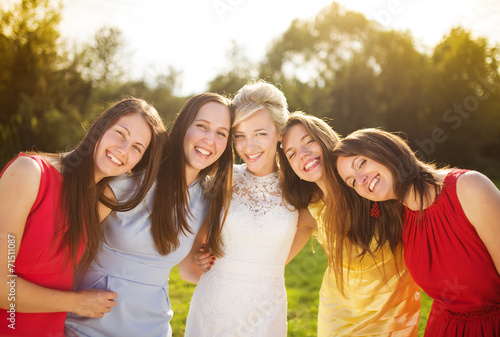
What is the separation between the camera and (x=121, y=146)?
2.69m

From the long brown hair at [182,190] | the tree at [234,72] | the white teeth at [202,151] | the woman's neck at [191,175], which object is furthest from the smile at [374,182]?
the tree at [234,72]

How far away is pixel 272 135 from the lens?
3.62 meters

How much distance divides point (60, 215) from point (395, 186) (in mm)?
2489

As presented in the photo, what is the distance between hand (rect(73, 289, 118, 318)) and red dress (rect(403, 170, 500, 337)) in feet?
7.89

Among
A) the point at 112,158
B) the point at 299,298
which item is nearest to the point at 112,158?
the point at 112,158

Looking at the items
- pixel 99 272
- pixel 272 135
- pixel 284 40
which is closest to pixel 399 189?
pixel 272 135

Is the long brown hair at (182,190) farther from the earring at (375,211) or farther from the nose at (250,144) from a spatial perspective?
the earring at (375,211)

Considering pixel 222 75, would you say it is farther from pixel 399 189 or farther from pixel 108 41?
pixel 399 189

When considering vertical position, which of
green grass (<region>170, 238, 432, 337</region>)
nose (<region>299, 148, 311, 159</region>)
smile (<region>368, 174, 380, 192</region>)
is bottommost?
green grass (<region>170, 238, 432, 337</region>)

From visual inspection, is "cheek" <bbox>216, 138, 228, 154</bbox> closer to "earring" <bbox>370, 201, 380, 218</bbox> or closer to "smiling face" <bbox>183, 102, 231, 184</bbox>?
"smiling face" <bbox>183, 102, 231, 184</bbox>

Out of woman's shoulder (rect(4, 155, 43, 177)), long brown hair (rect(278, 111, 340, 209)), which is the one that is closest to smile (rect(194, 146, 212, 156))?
long brown hair (rect(278, 111, 340, 209))

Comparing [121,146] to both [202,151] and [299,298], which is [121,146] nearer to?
[202,151]

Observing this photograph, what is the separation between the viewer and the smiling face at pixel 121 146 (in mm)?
2660

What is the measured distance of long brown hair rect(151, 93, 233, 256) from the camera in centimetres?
299
